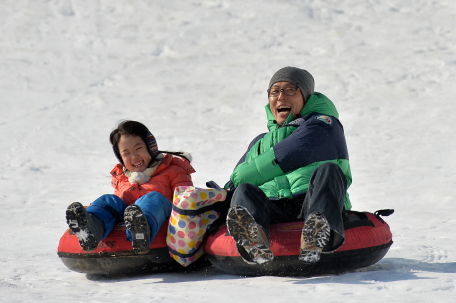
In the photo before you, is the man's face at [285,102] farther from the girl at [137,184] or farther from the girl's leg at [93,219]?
the girl's leg at [93,219]

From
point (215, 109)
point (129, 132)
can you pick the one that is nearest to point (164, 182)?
point (129, 132)

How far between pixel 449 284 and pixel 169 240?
1.82m

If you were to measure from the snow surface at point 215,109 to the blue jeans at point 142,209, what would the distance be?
388mm

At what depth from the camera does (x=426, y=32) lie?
1242cm

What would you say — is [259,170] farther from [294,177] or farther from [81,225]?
[81,225]

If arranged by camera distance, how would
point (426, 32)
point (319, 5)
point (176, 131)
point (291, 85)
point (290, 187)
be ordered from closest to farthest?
point (290, 187) < point (291, 85) < point (176, 131) < point (426, 32) < point (319, 5)

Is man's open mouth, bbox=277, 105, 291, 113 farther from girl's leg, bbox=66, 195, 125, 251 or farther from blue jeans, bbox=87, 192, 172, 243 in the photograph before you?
→ girl's leg, bbox=66, 195, 125, 251

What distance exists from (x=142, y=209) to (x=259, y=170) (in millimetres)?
847

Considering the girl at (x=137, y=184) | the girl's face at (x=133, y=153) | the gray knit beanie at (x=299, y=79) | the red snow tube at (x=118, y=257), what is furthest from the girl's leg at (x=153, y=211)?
A: the gray knit beanie at (x=299, y=79)

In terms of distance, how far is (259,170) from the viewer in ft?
12.5

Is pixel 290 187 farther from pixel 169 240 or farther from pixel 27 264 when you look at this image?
pixel 27 264

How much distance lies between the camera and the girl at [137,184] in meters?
3.66

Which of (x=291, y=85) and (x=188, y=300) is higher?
(x=291, y=85)

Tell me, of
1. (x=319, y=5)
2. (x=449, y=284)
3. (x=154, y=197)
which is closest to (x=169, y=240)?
(x=154, y=197)
